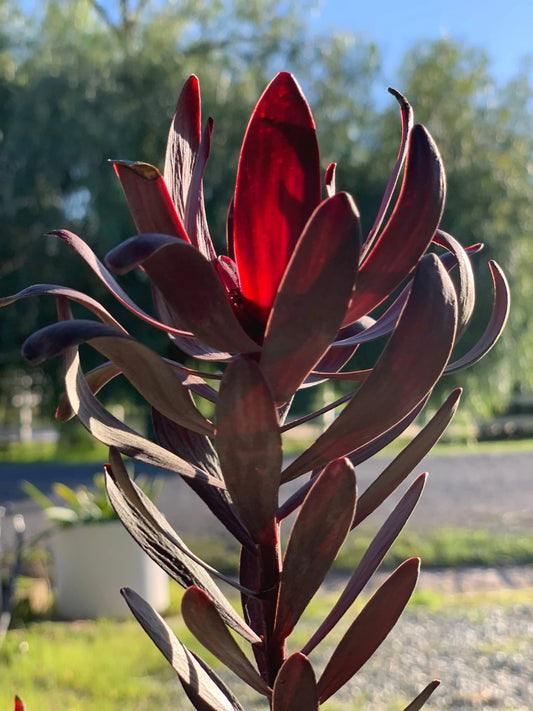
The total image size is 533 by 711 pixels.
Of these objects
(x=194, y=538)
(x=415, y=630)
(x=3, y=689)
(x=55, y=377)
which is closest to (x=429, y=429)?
(x=3, y=689)

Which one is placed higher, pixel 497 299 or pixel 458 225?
pixel 458 225

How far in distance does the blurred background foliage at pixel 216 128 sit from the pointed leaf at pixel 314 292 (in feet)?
18.7

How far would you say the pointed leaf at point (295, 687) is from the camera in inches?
11.4

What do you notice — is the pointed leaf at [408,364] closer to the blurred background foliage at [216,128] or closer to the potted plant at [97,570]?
the potted plant at [97,570]

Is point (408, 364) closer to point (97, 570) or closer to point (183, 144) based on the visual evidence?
point (183, 144)

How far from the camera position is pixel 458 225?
647 cm

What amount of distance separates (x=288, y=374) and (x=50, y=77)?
658cm

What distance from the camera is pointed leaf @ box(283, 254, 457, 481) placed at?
0.91 feet

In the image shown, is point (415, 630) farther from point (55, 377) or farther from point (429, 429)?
point (55, 377)

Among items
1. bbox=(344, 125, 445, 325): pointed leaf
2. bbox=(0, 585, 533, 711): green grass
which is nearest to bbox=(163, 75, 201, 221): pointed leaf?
bbox=(344, 125, 445, 325): pointed leaf

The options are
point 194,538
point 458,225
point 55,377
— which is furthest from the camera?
point 55,377

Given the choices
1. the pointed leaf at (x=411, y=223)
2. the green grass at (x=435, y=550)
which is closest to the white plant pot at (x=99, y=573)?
the green grass at (x=435, y=550)

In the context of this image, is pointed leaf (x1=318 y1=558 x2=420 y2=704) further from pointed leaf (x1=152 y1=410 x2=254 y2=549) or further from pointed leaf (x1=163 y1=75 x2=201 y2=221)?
pointed leaf (x1=163 y1=75 x2=201 y2=221)

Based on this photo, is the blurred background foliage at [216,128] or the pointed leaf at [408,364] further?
the blurred background foliage at [216,128]
